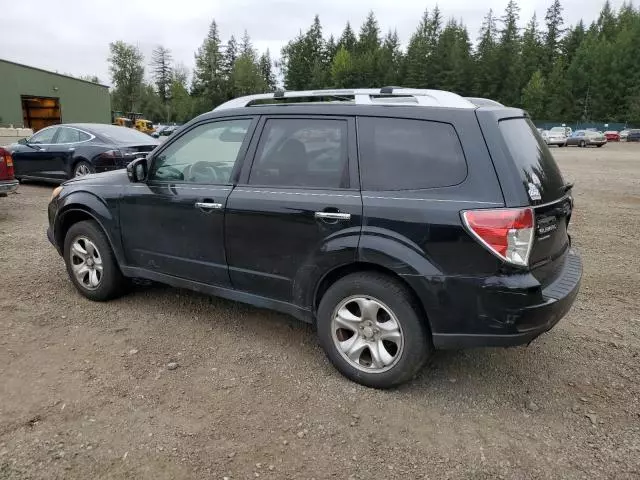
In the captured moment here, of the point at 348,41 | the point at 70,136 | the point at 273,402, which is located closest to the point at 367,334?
the point at 273,402

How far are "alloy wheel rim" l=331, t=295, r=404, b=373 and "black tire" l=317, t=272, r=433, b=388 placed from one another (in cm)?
2

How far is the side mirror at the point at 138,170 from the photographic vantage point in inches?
165

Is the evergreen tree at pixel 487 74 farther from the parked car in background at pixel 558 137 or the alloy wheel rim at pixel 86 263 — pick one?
the alloy wheel rim at pixel 86 263

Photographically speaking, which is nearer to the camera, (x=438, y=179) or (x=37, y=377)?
(x=438, y=179)

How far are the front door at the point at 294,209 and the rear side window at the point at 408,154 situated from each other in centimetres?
10

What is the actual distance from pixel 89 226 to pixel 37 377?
159cm

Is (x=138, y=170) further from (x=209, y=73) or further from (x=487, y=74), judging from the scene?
(x=209, y=73)

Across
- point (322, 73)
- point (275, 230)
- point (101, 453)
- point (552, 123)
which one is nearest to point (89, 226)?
point (275, 230)

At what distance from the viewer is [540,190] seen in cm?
303

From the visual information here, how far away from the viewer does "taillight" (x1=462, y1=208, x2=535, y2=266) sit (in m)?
2.78

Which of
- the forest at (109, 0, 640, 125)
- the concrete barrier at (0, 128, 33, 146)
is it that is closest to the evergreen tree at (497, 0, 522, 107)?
the forest at (109, 0, 640, 125)

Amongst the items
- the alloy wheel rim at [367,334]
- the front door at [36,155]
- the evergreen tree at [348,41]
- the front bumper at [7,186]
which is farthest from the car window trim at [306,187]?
the evergreen tree at [348,41]

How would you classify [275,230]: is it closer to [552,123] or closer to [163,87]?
[552,123]

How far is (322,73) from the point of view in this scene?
102 m
